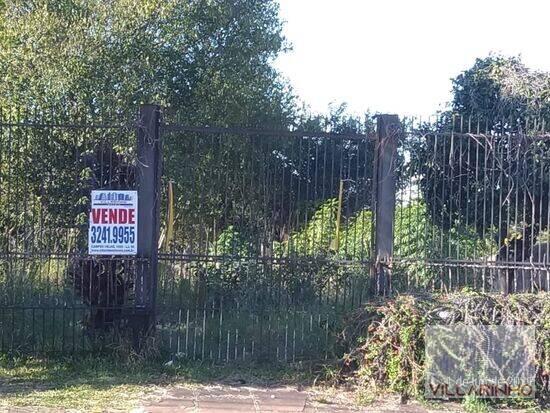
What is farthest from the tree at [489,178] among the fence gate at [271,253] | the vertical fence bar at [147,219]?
the vertical fence bar at [147,219]

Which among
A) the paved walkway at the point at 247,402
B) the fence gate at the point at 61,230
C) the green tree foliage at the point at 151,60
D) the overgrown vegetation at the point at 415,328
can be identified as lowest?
the paved walkway at the point at 247,402

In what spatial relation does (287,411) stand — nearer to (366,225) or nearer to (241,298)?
(241,298)

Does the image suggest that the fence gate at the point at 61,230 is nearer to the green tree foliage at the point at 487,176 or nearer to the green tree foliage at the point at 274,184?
the green tree foliage at the point at 274,184

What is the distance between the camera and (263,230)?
8.54m

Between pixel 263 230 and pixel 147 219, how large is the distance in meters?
1.35

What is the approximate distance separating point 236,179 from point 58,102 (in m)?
4.27

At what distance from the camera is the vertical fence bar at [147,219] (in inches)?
329

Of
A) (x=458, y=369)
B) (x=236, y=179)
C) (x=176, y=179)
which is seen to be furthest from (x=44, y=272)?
(x=458, y=369)

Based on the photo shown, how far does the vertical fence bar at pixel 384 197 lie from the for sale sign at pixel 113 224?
2.80 metres

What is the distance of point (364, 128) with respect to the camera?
8.55 meters

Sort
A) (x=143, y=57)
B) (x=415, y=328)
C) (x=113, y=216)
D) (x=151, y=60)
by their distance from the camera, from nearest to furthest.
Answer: (x=415, y=328) → (x=113, y=216) → (x=143, y=57) → (x=151, y=60)

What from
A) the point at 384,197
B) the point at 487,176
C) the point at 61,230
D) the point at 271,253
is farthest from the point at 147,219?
the point at 487,176

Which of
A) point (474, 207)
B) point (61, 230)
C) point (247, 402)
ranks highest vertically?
point (474, 207)

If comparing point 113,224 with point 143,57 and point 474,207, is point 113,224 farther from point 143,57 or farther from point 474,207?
point 143,57
